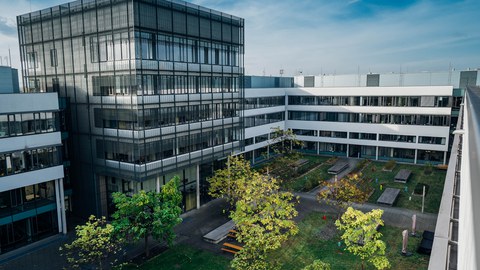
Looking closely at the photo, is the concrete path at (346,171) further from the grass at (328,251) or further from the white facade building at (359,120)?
the grass at (328,251)

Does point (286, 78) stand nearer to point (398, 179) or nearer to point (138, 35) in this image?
point (398, 179)

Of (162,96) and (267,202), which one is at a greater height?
(162,96)

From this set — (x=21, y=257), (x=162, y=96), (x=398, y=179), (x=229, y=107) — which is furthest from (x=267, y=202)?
(x=398, y=179)

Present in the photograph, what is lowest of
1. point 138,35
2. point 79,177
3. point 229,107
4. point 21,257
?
point 21,257

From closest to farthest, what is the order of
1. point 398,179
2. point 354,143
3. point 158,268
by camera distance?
1. point 158,268
2. point 398,179
3. point 354,143

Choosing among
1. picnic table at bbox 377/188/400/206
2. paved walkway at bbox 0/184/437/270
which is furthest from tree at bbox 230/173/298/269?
picnic table at bbox 377/188/400/206

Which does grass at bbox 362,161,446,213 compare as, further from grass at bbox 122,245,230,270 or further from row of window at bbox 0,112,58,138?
row of window at bbox 0,112,58,138

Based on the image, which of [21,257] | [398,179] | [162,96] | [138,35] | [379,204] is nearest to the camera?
[21,257]

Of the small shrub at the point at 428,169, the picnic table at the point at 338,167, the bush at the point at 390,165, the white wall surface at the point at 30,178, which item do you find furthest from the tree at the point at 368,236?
the bush at the point at 390,165
